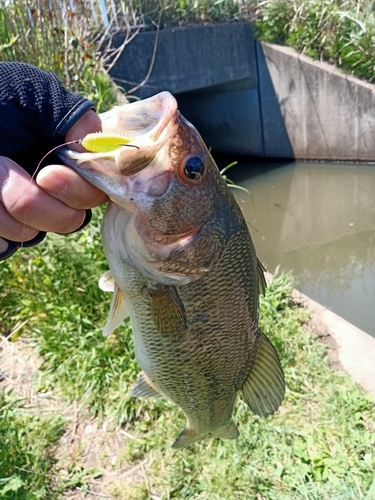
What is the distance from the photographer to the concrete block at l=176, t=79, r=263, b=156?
10328mm

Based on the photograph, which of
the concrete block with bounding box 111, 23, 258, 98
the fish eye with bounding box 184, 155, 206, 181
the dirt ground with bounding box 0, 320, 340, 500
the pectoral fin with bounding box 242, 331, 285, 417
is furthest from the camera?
the concrete block with bounding box 111, 23, 258, 98

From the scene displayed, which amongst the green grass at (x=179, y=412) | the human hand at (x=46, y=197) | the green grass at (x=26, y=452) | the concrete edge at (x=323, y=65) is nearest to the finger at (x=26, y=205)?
the human hand at (x=46, y=197)

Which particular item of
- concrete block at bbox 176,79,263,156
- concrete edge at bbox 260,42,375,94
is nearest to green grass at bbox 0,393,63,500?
concrete edge at bbox 260,42,375,94

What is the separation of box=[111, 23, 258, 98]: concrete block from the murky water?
7.05 ft

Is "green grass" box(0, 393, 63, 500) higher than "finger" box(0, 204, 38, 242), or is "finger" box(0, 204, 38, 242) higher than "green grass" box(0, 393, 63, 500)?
"finger" box(0, 204, 38, 242)

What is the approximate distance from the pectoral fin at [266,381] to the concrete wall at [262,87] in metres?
7.11

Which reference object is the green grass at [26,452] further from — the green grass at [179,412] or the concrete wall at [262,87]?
the concrete wall at [262,87]

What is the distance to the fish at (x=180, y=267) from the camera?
1.27m

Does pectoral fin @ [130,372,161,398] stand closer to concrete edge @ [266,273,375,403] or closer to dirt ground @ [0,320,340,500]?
dirt ground @ [0,320,340,500]

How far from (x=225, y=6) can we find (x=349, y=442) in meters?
9.40

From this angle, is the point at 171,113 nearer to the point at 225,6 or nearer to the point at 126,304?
the point at 126,304

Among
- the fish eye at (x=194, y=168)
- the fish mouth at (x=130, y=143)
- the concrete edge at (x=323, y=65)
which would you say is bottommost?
the concrete edge at (x=323, y=65)

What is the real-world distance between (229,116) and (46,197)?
10.2 meters

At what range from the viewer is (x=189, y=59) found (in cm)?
894
